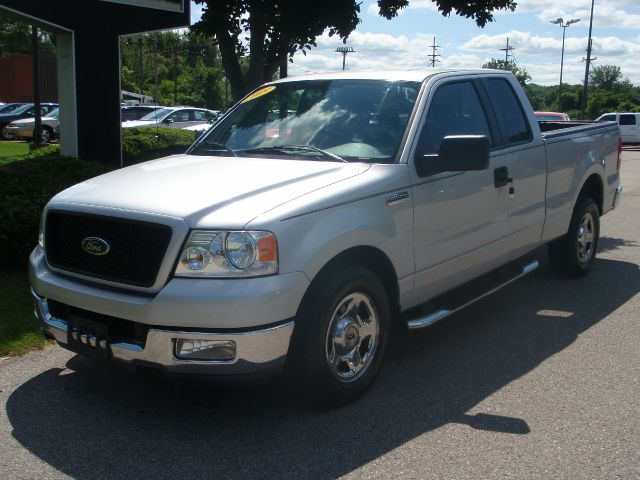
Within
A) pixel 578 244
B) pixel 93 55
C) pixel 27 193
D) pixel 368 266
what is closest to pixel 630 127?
pixel 93 55

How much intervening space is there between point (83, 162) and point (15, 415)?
15.8 ft

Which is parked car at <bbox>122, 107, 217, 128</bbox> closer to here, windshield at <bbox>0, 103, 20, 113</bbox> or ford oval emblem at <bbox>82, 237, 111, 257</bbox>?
windshield at <bbox>0, 103, 20, 113</bbox>

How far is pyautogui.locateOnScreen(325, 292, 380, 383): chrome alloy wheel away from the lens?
4316mm

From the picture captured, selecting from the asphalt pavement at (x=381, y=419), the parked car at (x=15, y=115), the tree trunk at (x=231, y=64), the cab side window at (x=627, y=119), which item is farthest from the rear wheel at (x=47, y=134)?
the cab side window at (x=627, y=119)

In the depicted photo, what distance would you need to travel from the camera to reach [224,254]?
382cm

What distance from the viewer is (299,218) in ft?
13.1

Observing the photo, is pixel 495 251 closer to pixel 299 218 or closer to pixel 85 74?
pixel 299 218

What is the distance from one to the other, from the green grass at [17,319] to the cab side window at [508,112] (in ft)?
12.7

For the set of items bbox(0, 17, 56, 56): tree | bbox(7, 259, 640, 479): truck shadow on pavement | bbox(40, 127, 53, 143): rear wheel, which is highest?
bbox(0, 17, 56, 56): tree

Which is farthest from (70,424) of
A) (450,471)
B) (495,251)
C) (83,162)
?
(83,162)

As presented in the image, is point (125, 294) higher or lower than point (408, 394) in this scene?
higher

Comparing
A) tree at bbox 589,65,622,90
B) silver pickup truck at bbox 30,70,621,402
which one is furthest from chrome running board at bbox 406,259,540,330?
tree at bbox 589,65,622,90

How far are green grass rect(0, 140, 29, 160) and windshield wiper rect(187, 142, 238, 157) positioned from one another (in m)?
17.1

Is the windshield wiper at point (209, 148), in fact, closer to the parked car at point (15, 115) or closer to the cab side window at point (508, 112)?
the cab side window at point (508, 112)
